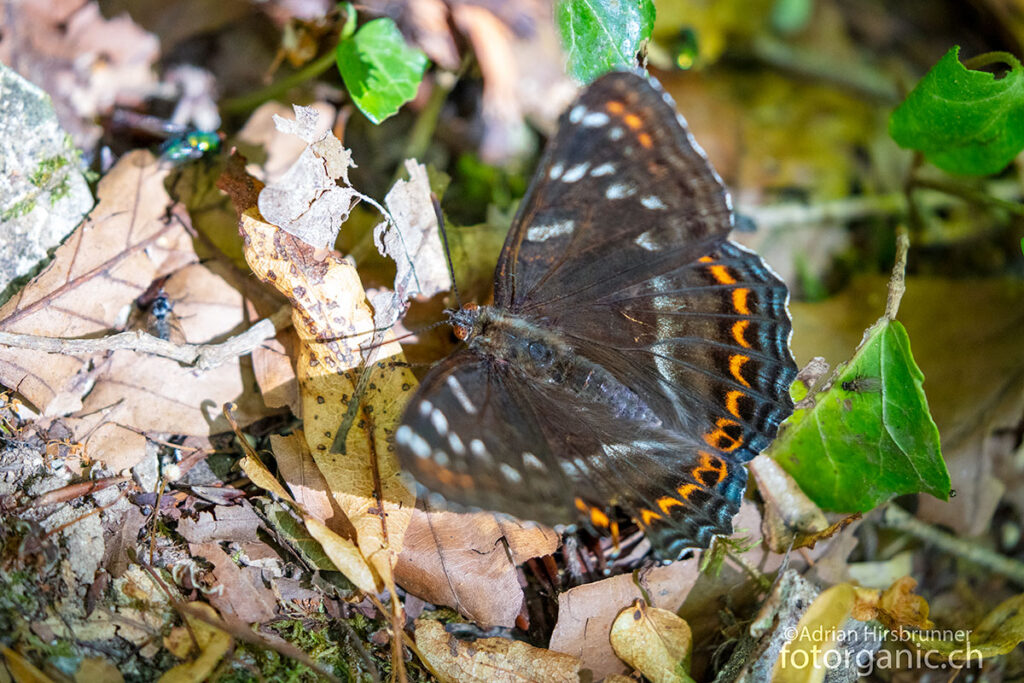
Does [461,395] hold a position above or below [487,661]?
above

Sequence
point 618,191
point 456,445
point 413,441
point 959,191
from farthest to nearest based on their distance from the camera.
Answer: point 959,191 < point 618,191 < point 456,445 < point 413,441

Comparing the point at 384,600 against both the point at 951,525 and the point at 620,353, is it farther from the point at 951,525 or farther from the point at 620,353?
the point at 951,525

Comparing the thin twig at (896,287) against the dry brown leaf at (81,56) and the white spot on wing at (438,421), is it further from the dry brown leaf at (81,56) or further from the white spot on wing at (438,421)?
the dry brown leaf at (81,56)

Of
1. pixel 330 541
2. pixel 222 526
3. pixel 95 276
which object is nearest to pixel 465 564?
pixel 330 541

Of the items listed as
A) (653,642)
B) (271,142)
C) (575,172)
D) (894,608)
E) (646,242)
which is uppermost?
(271,142)

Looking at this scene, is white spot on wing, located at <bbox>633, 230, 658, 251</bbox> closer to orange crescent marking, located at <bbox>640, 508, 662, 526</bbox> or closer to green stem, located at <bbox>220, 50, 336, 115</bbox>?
orange crescent marking, located at <bbox>640, 508, 662, 526</bbox>

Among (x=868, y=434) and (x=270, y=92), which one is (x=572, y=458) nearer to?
(x=868, y=434)

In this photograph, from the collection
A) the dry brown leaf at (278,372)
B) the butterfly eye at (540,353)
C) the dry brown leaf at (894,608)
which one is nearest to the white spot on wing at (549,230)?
the butterfly eye at (540,353)
